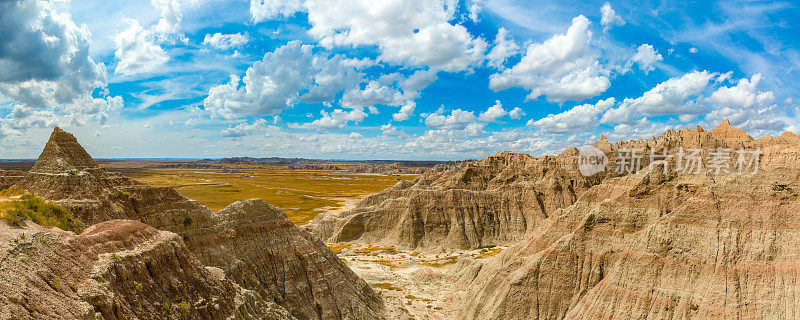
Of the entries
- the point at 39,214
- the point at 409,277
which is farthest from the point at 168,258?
the point at 409,277

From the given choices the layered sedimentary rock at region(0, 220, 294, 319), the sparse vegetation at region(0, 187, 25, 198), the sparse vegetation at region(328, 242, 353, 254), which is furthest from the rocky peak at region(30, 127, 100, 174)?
the sparse vegetation at region(328, 242, 353, 254)

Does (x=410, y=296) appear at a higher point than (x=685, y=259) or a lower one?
lower

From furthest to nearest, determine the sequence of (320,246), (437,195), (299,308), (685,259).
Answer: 1. (437,195)
2. (320,246)
3. (299,308)
4. (685,259)

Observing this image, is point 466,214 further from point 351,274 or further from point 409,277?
point 351,274

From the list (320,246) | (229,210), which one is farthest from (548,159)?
(229,210)

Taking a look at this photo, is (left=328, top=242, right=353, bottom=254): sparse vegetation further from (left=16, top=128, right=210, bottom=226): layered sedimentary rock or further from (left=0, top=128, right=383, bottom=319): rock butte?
(left=16, top=128, right=210, bottom=226): layered sedimentary rock

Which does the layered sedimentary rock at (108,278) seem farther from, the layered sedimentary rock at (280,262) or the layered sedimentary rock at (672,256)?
the layered sedimentary rock at (672,256)

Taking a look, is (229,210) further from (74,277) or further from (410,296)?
(410,296)
